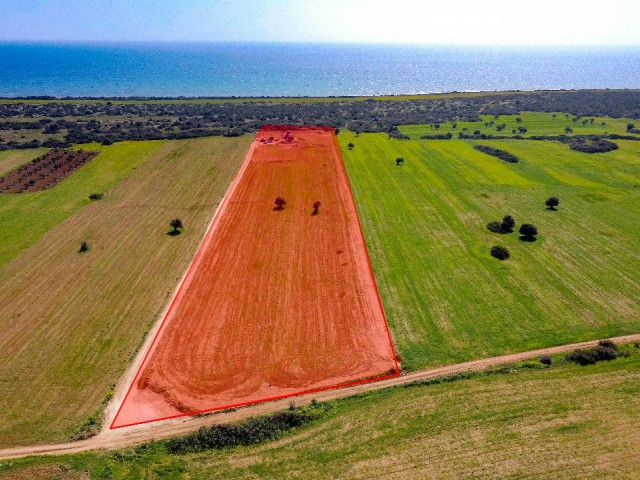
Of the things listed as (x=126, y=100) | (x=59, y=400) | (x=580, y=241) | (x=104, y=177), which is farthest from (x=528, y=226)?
(x=126, y=100)

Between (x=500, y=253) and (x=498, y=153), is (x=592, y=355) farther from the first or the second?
(x=498, y=153)

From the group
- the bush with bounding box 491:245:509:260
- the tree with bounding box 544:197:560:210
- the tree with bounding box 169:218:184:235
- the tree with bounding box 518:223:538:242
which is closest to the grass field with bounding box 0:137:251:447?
the tree with bounding box 169:218:184:235

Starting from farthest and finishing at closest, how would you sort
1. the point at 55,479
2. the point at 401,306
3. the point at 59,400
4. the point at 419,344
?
1. the point at 401,306
2. the point at 419,344
3. the point at 59,400
4. the point at 55,479

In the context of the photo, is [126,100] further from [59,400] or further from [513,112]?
[59,400]

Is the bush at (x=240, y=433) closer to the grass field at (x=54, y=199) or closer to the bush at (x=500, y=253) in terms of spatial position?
the bush at (x=500, y=253)

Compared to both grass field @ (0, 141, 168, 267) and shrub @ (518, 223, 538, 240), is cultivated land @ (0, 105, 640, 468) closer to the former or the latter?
grass field @ (0, 141, 168, 267)

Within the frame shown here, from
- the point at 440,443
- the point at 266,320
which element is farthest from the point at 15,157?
the point at 440,443
